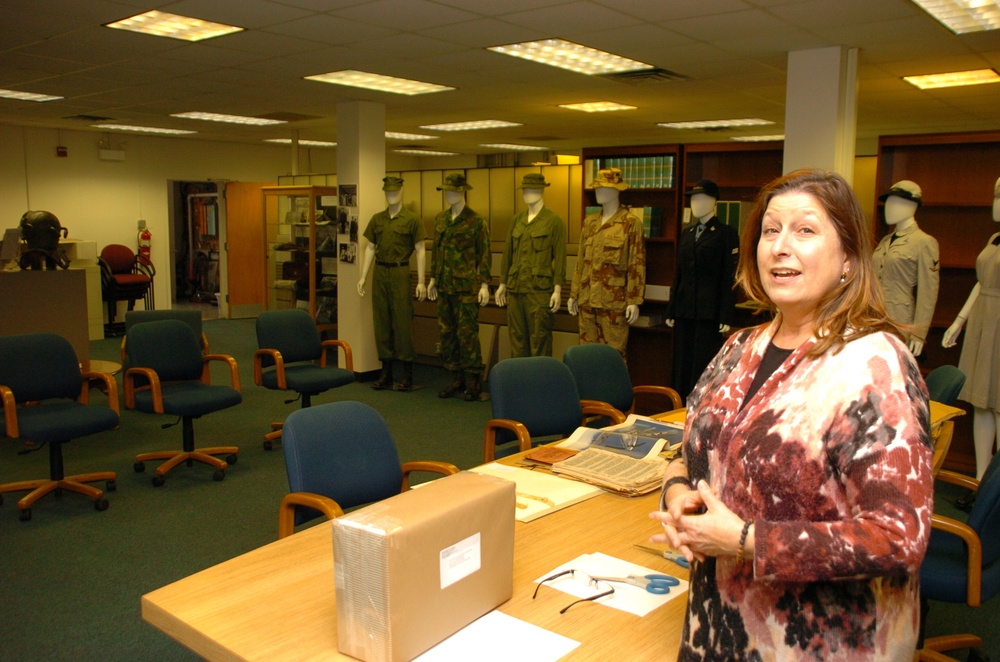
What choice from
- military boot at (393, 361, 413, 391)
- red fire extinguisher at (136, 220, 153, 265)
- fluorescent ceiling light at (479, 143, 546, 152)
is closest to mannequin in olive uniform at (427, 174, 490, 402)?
military boot at (393, 361, 413, 391)

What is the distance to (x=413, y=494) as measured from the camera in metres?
1.48

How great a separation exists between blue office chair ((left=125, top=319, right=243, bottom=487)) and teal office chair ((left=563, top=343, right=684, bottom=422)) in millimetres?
2179

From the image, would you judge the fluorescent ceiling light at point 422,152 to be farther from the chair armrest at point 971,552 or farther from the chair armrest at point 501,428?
the chair armrest at point 971,552

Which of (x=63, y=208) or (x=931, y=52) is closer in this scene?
(x=931, y=52)

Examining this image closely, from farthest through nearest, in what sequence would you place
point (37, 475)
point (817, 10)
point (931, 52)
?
point (931, 52), point (37, 475), point (817, 10)

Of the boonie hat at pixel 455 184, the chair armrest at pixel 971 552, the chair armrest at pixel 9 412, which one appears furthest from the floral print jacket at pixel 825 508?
the boonie hat at pixel 455 184

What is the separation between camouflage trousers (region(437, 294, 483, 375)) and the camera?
7.17m

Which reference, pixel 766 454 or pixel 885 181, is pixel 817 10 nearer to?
pixel 885 181

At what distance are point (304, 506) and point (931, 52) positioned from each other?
205 inches

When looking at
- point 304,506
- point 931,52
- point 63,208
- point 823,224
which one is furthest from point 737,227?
point 63,208

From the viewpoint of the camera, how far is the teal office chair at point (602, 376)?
4.08 meters

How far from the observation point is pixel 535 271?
6609 mm

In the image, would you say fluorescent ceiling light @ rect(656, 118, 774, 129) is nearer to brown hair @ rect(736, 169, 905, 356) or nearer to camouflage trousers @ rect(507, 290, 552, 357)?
camouflage trousers @ rect(507, 290, 552, 357)

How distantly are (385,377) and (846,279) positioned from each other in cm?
652
